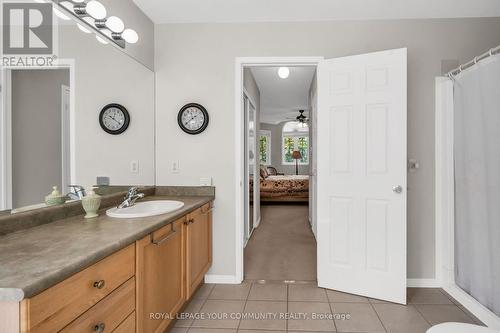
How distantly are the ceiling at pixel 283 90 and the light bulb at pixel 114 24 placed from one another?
8.05ft

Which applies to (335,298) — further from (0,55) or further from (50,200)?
(0,55)

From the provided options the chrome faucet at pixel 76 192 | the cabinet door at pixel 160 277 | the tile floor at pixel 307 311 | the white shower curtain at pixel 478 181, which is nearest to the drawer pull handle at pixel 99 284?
the cabinet door at pixel 160 277

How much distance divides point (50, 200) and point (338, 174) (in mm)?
2087

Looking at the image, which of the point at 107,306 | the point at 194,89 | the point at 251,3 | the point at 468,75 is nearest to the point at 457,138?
the point at 468,75

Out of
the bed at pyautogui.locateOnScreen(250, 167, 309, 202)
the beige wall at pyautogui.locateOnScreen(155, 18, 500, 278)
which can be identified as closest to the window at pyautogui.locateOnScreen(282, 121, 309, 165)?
the bed at pyautogui.locateOnScreen(250, 167, 309, 202)

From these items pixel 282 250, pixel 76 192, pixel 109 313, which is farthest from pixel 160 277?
pixel 282 250

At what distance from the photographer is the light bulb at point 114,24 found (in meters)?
1.98

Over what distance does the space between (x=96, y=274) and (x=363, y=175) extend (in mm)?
2048

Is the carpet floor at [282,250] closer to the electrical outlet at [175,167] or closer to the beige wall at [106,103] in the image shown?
the electrical outlet at [175,167]

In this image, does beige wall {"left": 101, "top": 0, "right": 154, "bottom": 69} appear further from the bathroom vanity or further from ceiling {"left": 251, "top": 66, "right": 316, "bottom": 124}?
ceiling {"left": 251, "top": 66, "right": 316, "bottom": 124}

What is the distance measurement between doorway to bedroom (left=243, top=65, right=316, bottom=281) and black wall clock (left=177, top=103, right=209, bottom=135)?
32.6 inches

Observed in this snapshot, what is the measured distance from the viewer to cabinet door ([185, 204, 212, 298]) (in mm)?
2076

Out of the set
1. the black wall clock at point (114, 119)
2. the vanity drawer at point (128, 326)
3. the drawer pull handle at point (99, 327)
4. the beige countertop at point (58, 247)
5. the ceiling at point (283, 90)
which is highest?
the ceiling at point (283, 90)

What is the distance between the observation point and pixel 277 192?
697cm
